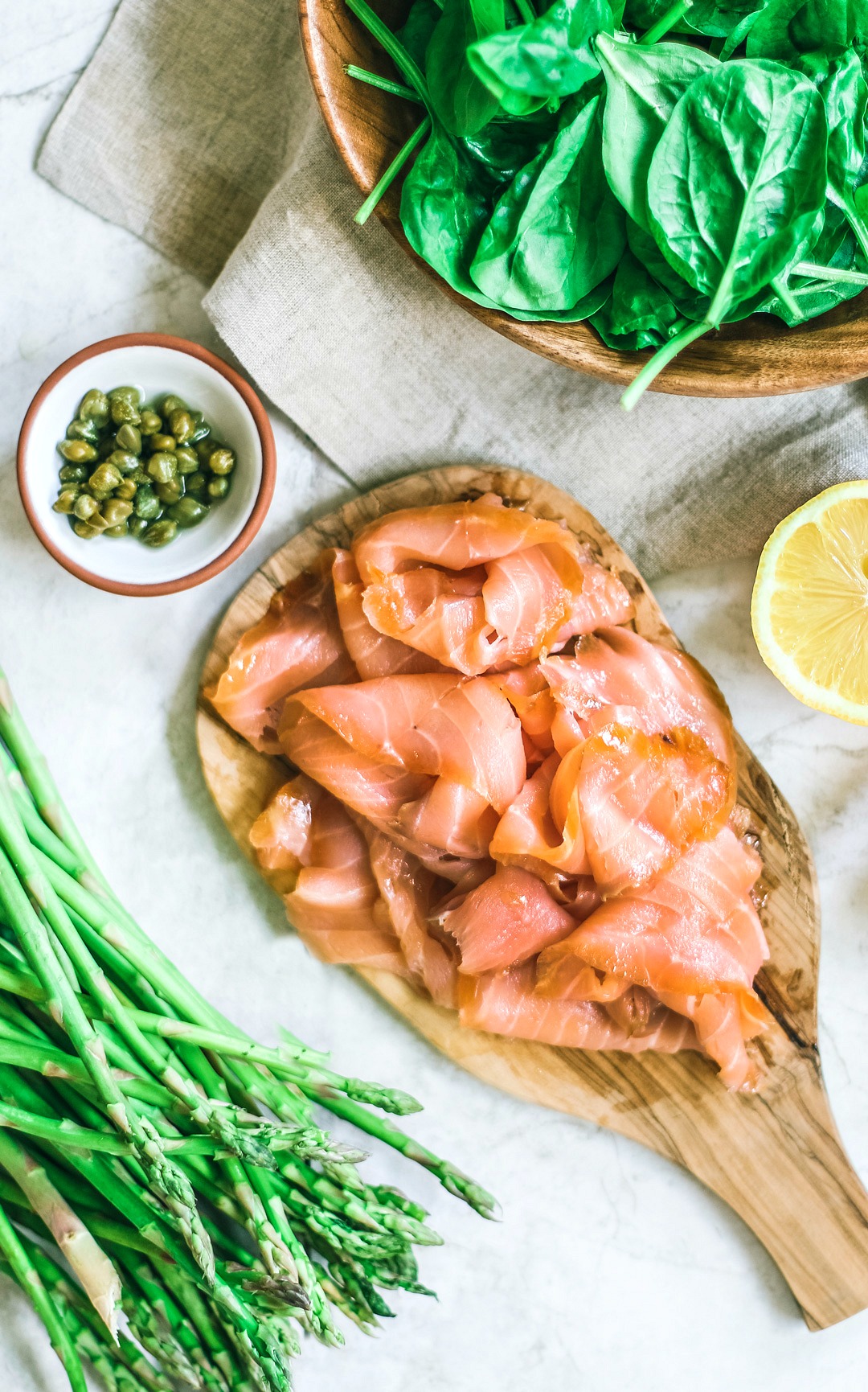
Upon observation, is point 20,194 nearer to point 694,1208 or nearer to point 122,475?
point 122,475

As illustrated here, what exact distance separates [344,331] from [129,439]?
0.44 m

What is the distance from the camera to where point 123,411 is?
176cm

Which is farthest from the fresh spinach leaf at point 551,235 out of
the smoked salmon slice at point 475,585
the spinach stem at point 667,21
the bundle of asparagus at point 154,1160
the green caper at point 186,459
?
the bundle of asparagus at point 154,1160

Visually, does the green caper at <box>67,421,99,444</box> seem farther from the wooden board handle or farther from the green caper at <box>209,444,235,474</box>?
the wooden board handle

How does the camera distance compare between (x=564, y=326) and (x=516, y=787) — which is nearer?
(x=564, y=326)

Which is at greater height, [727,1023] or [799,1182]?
[727,1023]

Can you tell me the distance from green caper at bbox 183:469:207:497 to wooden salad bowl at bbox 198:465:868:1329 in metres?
0.19

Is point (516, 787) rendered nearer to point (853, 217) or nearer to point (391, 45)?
point (853, 217)

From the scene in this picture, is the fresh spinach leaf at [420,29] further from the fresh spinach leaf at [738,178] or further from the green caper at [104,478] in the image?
the green caper at [104,478]

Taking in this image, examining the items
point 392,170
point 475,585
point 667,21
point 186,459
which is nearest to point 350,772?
point 475,585

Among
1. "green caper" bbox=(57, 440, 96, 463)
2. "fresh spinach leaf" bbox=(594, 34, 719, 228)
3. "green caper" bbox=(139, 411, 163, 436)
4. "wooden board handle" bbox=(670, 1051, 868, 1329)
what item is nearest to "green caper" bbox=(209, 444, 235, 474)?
"green caper" bbox=(139, 411, 163, 436)

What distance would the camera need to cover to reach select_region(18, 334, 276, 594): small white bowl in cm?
173

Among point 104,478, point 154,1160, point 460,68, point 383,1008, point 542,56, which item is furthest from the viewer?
point 383,1008

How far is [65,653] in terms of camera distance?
1.97 meters
